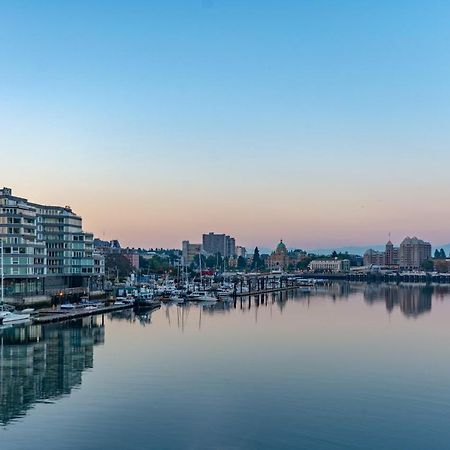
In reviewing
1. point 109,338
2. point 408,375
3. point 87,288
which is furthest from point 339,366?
point 87,288

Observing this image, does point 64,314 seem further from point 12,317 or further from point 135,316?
point 135,316

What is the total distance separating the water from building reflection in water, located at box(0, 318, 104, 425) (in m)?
0.08

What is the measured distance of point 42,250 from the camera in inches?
2936

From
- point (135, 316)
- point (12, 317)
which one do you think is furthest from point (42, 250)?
point (12, 317)

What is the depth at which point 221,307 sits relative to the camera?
3280 inches

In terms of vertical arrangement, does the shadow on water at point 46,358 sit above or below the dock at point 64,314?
below

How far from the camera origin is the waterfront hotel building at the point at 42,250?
2660 inches

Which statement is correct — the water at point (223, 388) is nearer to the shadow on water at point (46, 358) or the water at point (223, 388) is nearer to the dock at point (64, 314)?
the shadow on water at point (46, 358)

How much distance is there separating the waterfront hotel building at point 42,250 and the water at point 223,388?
14.5 m

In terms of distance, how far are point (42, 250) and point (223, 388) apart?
4910cm

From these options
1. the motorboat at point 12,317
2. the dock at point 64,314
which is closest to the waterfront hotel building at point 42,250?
the dock at point 64,314

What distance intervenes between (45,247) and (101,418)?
53837mm

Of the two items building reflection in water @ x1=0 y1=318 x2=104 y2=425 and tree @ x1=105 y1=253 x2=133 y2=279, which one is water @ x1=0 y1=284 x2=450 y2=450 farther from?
tree @ x1=105 y1=253 x2=133 y2=279

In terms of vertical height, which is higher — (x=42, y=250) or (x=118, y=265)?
(x=42, y=250)
